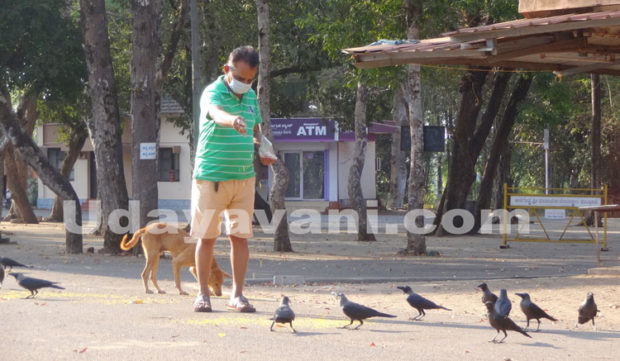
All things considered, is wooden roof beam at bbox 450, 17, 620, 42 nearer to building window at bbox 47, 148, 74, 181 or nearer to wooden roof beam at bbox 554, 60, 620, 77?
wooden roof beam at bbox 554, 60, 620, 77

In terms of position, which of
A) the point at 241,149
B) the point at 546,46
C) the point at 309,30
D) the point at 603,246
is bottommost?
the point at 603,246

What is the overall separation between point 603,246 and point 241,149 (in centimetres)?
1527

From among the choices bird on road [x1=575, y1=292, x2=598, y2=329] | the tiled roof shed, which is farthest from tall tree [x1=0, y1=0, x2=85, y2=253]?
bird on road [x1=575, y1=292, x2=598, y2=329]

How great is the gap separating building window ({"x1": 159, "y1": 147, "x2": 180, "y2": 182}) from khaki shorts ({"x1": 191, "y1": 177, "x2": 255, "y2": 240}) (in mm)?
36325

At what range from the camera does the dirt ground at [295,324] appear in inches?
260

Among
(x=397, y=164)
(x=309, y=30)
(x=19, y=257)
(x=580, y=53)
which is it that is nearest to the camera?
(x=580, y=53)

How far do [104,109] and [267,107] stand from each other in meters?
3.26

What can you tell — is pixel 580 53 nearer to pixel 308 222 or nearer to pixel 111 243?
pixel 111 243

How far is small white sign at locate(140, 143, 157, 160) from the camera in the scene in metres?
17.8

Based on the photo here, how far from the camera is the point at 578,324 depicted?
27.6ft

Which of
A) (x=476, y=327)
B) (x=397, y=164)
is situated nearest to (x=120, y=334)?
(x=476, y=327)

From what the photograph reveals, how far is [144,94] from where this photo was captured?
17.8 meters

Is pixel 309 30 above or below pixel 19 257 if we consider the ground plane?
above

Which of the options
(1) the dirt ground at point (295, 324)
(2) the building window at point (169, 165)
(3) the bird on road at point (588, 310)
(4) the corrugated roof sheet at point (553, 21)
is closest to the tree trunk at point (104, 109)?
(1) the dirt ground at point (295, 324)
